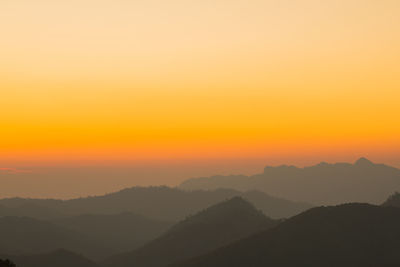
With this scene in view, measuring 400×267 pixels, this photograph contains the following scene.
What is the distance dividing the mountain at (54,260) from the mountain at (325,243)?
39.7 m

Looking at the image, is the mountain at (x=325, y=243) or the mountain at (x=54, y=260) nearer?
the mountain at (x=325, y=243)

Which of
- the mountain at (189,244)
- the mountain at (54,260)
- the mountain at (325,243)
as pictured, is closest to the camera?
the mountain at (325,243)

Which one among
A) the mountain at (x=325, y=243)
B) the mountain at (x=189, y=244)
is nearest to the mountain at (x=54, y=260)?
the mountain at (x=189, y=244)

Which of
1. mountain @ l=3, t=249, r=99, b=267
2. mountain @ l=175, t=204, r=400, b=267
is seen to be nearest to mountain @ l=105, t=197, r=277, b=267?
mountain @ l=3, t=249, r=99, b=267

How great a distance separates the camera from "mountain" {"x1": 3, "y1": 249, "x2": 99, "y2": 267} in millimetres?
160875

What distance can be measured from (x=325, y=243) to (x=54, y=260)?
292ft

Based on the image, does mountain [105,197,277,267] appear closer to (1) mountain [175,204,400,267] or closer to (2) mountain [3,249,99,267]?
(2) mountain [3,249,99,267]

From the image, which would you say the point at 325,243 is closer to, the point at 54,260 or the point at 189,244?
the point at 189,244

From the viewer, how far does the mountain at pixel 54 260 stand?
6334 inches

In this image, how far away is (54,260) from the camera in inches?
6486

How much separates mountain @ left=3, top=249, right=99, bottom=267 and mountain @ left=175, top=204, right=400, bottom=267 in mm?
39653

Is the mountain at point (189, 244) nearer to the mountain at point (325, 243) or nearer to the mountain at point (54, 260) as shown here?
the mountain at point (54, 260)

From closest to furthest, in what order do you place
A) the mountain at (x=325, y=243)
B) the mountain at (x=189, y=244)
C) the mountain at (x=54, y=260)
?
the mountain at (x=325, y=243)
the mountain at (x=54, y=260)
the mountain at (x=189, y=244)

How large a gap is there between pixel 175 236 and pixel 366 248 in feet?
297
